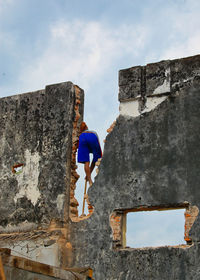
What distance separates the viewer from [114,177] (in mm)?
8805

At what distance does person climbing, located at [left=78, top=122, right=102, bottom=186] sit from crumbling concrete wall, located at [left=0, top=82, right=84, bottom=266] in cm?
15

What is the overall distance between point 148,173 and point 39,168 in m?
2.00

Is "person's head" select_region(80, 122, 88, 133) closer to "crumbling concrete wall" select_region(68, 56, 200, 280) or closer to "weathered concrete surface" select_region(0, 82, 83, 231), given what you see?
"weathered concrete surface" select_region(0, 82, 83, 231)

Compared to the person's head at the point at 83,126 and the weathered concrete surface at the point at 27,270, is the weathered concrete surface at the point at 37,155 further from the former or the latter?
the weathered concrete surface at the point at 27,270

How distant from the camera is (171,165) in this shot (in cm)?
843

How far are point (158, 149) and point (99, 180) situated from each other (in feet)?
3.61

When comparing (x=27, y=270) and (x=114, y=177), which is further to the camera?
(x=114, y=177)

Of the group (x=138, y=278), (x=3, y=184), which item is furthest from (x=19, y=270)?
(x=3, y=184)

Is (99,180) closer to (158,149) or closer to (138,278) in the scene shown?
(158,149)

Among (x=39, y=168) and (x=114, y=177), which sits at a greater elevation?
(x=39, y=168)

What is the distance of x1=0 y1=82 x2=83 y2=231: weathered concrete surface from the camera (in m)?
9.13

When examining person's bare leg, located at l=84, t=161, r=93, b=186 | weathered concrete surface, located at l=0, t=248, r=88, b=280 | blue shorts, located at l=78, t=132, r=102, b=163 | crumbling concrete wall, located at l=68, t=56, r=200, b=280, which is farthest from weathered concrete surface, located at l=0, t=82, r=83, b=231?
weathered concrete surface, located at l=0, t=248, r=88, b=280

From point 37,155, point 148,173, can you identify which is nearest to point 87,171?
point 37,155

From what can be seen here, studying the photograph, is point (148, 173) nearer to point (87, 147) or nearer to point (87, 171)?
point (87, 171)
